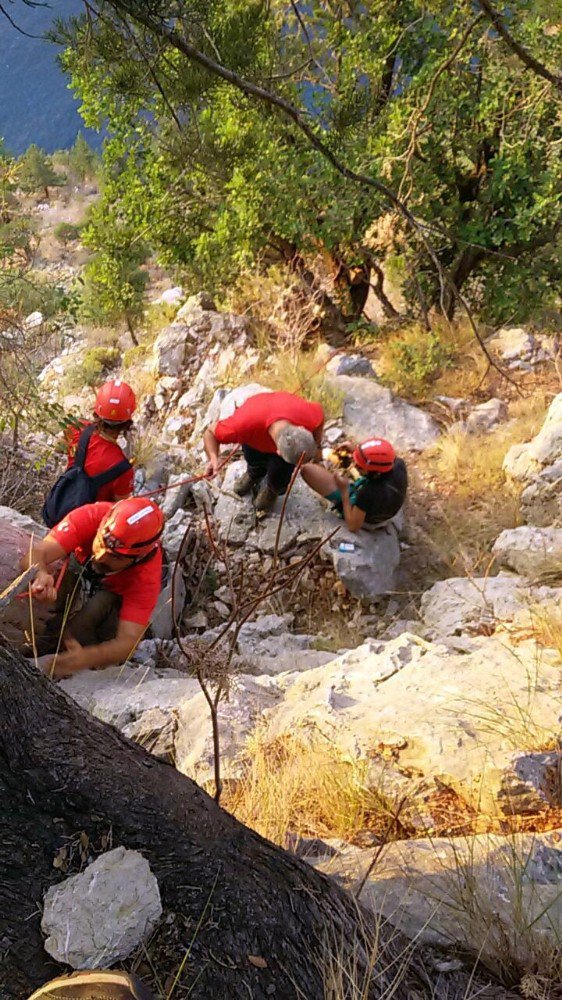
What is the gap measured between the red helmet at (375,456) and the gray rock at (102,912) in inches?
151

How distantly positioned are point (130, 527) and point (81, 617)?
0.69m

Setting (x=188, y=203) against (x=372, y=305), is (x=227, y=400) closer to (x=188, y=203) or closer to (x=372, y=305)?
(x=188, y=203)

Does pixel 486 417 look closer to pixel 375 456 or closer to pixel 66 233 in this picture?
pixel 375 456

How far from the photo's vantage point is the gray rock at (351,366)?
7.69m

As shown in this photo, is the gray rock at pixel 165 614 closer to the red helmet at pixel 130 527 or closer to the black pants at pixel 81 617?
the black pants at pixel 81 617

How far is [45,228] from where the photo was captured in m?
24.2

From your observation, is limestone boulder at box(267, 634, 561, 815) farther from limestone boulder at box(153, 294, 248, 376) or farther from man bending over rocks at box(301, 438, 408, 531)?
limestone boulder at box(153, 294, 248, 376)

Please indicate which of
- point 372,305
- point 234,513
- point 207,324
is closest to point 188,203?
point 207,324

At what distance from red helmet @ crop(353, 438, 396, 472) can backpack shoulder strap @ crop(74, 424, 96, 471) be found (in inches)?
73.7

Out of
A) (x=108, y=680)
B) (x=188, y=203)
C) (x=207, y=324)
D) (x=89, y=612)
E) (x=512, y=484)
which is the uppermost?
(x=188, y=203)

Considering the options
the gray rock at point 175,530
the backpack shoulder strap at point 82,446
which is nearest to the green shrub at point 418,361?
the gray rock at point 175,530

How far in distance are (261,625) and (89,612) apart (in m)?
1.73

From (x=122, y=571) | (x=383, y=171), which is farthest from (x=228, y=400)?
(x=122, y=571)

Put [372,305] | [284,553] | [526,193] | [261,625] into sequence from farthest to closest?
1. [372,305]
2. [526,193]
3. [284,553]
4. [261,625]
